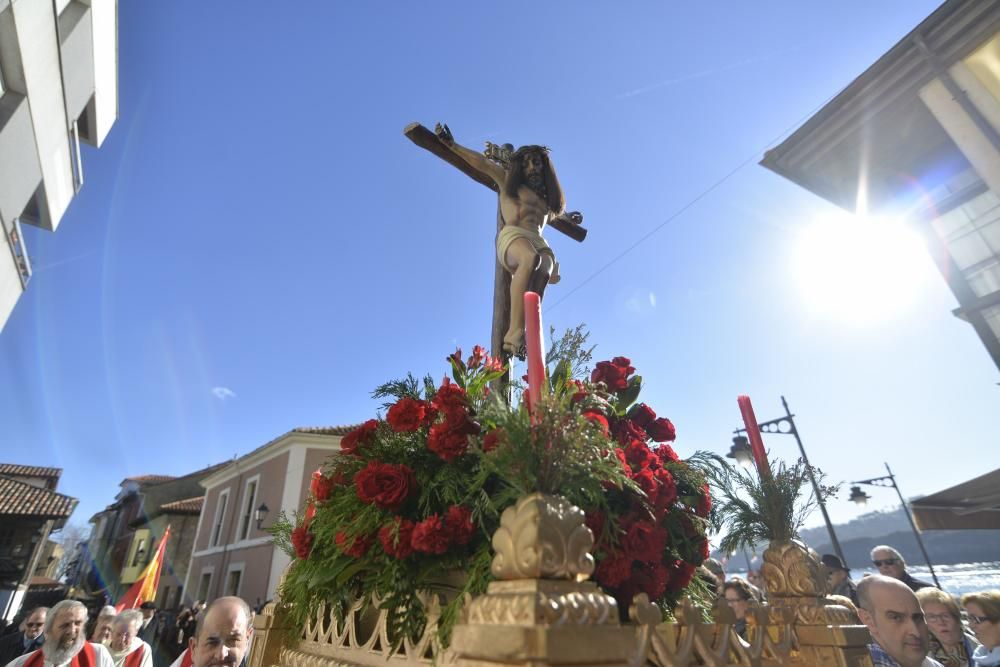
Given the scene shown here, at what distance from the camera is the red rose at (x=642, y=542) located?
0.88 metres

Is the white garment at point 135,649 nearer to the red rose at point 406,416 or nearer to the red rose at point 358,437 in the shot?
the red rose at point 358,437

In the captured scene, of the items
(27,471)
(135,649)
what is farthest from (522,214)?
(27,471)

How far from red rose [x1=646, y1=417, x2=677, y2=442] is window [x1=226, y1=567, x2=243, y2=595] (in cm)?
2072

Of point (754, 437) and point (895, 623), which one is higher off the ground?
point (754, 437)

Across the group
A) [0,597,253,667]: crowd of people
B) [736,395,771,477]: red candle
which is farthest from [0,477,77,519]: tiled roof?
[736,395,771,477]: red candle

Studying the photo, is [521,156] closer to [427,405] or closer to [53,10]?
[427,405]

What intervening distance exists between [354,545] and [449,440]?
0.28 metres

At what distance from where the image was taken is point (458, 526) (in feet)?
2.85

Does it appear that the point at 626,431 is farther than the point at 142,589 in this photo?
No

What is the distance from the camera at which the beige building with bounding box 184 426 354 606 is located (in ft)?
52.5

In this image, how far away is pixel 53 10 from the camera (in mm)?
8711

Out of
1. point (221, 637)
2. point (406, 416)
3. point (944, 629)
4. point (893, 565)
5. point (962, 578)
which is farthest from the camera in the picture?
point (962, 578)

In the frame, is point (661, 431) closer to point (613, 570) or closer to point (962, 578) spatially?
point (613, 570)

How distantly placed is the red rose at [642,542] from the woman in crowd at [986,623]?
3052 mm
